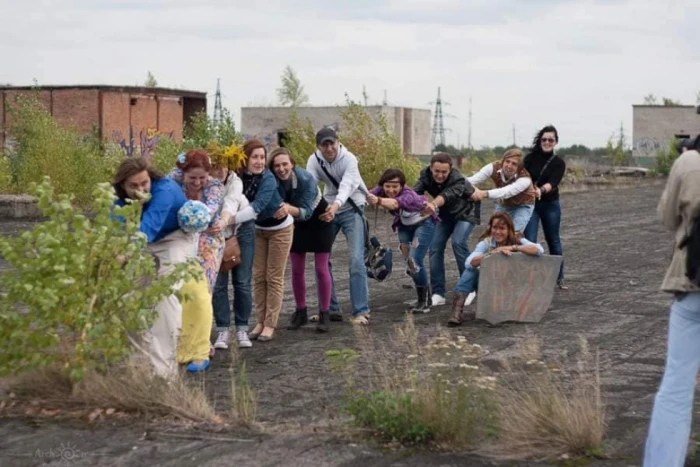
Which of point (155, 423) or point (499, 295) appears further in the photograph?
point (499, 295)

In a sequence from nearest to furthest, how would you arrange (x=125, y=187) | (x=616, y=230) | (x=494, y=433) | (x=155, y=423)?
(x=494, y=433) → (x=155, y=423) → (x=125, y=187) → (x=616, y=230)

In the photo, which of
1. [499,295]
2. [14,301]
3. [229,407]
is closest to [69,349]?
[14,301]

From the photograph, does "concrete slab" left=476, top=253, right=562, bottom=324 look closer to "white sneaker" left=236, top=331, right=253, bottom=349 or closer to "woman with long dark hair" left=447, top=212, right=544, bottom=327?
"woman with long dark hair" left=447, top=212, right=544, bottom=327

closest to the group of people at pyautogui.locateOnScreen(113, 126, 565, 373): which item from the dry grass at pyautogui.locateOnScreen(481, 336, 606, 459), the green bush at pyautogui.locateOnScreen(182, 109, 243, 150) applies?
the dry grass at pyautogui.locateOnScreen(481, 336, 606, 459)

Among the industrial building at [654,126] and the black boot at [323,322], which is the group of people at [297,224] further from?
the industrial building at [654,126]

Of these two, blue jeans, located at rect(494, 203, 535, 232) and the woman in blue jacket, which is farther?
blue jeans, located at rect(494, 203, 535, 232)

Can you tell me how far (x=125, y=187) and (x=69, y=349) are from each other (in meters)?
1.37

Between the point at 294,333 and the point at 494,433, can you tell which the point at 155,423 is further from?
the point at 294,333

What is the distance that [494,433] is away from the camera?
22.0ft

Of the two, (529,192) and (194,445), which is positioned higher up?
(529,192)

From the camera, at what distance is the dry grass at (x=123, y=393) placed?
7.32 meters

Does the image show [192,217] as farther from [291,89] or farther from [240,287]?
[291,89]

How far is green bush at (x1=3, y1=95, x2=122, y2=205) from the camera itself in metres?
25.8

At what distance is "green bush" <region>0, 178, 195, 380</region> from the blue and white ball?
0.83 metres
